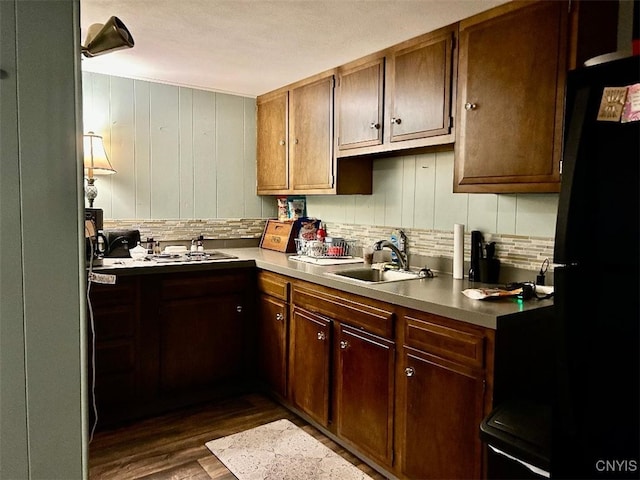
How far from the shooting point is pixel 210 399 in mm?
→ 3055

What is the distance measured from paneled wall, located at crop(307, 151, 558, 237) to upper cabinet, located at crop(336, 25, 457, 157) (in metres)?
0.27

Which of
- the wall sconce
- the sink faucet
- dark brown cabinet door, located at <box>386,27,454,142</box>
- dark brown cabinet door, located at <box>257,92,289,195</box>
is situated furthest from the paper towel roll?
the wall sconce

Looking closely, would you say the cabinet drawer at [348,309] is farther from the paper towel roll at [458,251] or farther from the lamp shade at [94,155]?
the lamp shade at [94,155]

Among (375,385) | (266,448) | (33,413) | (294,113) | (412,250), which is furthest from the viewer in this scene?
(294,113)

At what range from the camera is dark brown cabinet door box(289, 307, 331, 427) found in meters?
2.52

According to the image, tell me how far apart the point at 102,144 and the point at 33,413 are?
2.51m

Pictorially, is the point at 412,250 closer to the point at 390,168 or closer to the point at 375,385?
the point at 390,168

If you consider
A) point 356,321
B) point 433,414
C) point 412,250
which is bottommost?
point 433,414

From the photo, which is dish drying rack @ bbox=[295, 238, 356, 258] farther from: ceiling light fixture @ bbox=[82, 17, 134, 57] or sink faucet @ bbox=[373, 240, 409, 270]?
ceiling light fixture @ bbox=[82, 17, 134, 57]

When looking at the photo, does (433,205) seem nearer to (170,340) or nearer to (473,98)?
(473,98)

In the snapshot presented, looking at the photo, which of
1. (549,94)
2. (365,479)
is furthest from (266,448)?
(549,94)

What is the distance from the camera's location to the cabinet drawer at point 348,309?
2.12 metres

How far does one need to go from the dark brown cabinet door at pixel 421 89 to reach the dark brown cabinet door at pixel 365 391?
1074mm

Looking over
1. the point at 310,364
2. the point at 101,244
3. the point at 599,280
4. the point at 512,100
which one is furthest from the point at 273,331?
the point at 599,280
